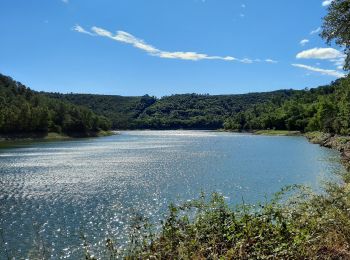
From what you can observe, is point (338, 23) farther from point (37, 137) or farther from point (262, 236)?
point (37, 137)

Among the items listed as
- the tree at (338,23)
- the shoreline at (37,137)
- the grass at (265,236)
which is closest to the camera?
the grass at (265,236)

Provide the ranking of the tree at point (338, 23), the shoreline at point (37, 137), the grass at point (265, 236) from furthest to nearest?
the shoreline at point (37, 137) < the tree at point (338, 23) < the grass at point (265, 236)

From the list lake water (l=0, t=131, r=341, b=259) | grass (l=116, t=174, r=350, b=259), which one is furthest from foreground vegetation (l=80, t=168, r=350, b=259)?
lake water (l=0, t=131, r=341, b=259)

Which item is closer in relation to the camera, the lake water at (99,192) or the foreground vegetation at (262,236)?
the foreground vegetation at (262,236)

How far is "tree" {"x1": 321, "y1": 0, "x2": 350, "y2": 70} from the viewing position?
21.4 m

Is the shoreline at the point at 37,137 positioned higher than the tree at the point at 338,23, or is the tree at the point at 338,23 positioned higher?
the tree at the point at 338,23

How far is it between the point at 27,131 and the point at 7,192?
420ft

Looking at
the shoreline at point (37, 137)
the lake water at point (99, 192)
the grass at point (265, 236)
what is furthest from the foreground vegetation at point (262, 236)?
the shoreline at point (37, 137)

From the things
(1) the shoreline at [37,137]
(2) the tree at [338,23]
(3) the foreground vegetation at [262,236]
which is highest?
(2) the tree at [338,23]

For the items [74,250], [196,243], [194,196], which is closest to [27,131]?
[194,196]

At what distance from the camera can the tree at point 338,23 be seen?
21.4 meters

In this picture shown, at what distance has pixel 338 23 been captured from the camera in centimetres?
2211

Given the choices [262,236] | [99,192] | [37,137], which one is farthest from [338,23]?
[37,137]

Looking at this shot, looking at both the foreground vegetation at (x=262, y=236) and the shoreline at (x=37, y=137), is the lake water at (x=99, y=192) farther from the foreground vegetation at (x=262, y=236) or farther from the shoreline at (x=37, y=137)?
the shoreline at (x=37, y=137)
